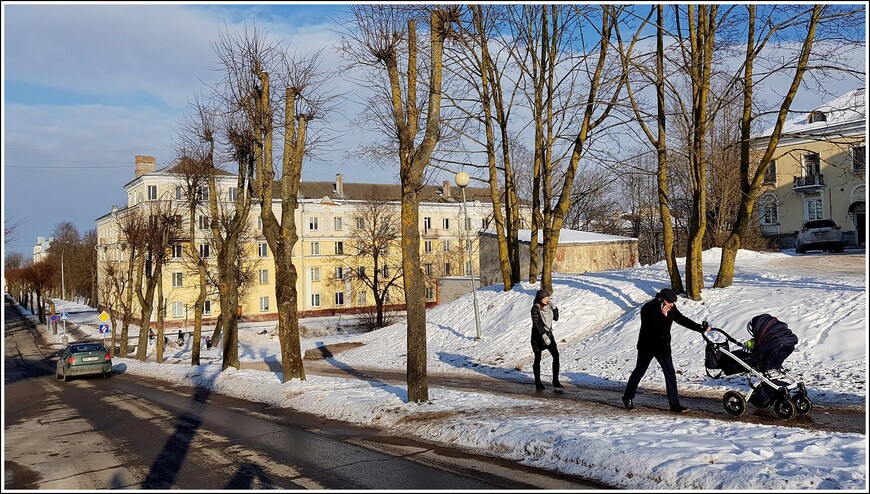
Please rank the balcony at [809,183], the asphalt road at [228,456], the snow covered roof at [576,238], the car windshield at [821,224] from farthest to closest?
the balcony at [809,183]
the snow covered roof at [576,238]
the car windshield at [821,224]
the asphalt road at [228,456]

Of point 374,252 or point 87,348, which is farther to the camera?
point 374,252

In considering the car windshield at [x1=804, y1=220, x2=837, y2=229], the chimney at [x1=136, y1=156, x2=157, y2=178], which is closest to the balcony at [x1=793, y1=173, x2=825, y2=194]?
the car windshield at [x1=804, y1=220, x2=837, y2=229]

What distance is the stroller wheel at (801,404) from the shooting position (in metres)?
9.88

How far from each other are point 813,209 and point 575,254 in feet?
82.8

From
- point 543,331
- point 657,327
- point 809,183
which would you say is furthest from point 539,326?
point 809,183

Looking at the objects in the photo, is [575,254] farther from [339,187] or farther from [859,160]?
[339,187]

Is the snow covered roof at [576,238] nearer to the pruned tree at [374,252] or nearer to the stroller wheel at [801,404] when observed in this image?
the pruned tree at [374,252]

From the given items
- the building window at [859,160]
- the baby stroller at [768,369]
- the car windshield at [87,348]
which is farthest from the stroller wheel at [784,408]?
the car windshield at [87,348]

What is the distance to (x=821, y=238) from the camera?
35656 mm

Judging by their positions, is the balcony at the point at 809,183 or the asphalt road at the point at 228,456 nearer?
the asphalt road at the point at 228,456

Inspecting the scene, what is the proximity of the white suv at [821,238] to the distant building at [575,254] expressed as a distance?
8367 millimetres

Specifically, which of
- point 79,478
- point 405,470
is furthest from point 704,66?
point 79,478

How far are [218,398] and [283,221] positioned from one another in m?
4.59

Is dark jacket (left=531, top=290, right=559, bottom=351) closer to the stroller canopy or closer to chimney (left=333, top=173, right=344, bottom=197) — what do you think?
the stroller canopy
